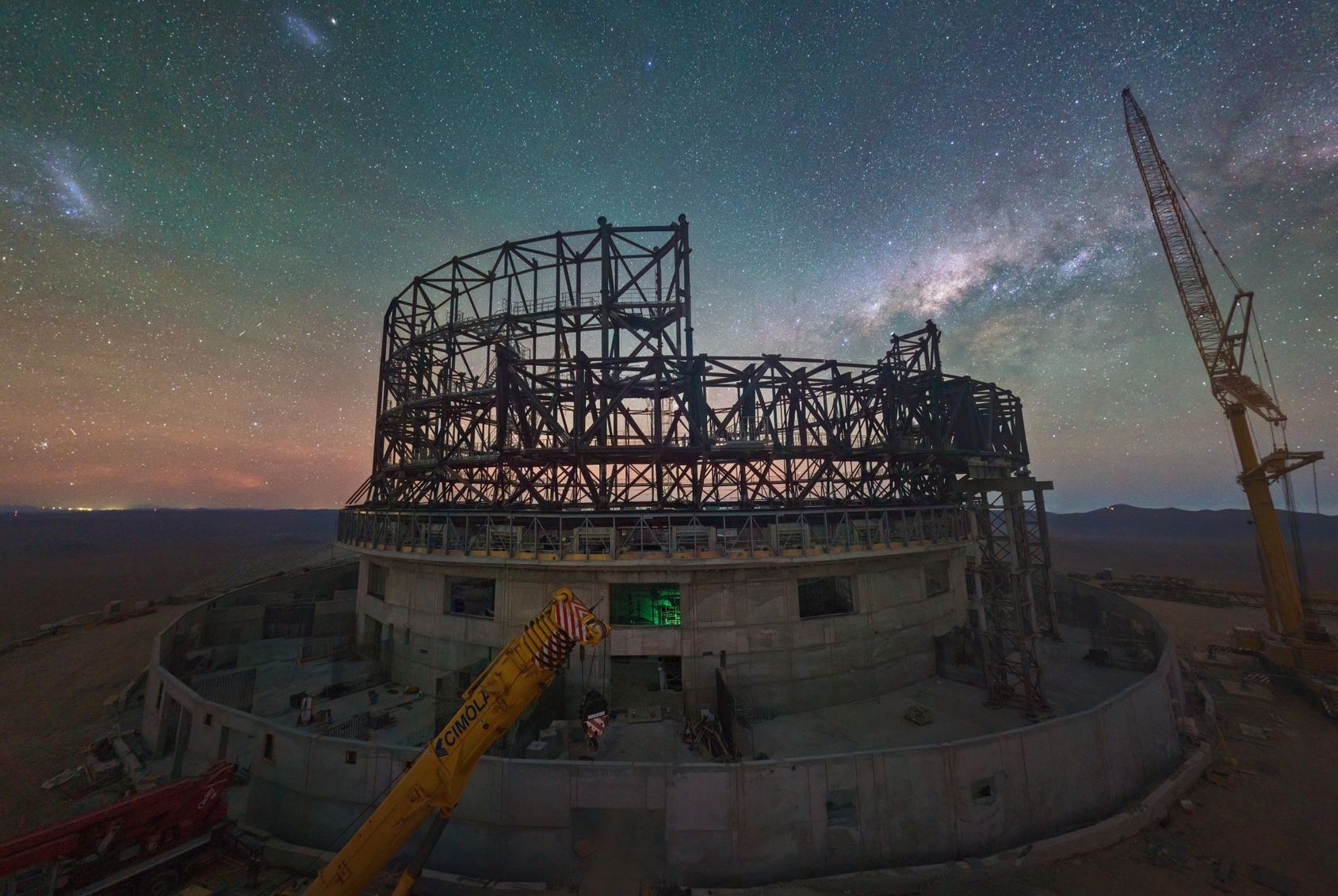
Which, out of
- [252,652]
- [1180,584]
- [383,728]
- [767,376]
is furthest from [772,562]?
[1180,584]

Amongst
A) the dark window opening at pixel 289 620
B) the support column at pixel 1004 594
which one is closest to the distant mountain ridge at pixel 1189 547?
the support column at pixel 1004 594

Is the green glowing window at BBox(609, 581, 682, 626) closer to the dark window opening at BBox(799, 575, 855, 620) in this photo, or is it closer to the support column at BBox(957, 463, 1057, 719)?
the dark window opening at BBox(799, 575, 855, 620)

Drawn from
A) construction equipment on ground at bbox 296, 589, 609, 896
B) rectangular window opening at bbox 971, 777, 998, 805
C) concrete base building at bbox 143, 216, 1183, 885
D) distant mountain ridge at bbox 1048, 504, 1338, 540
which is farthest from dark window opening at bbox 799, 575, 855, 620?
distant mountain ridge at bbox 1048, 504, 1338, 540

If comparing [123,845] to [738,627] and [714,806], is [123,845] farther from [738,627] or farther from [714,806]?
[738,627]

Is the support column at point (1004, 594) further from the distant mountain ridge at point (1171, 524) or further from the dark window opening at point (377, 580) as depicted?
the distant mountain ridge at point (1171, 524)

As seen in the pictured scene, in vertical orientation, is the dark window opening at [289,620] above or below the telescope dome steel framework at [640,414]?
below

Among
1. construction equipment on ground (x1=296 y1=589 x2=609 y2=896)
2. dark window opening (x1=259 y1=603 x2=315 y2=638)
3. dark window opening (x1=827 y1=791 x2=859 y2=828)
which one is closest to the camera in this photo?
construction equipment on ground (x1=296 y1=589 x2=609 y2=896)

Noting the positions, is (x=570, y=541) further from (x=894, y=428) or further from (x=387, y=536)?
(x=894, y=428)
